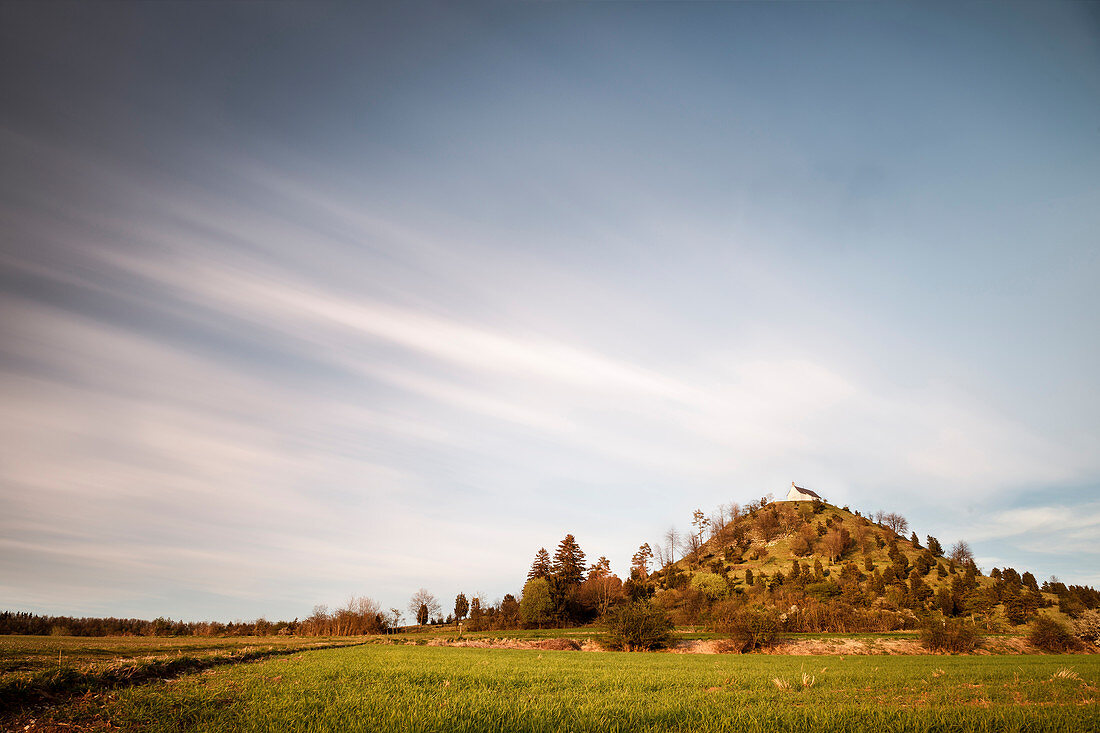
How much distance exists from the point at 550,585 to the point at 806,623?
3863cm

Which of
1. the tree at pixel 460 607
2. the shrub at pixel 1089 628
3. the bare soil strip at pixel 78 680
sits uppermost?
the bare soil strip at pixel 78 680

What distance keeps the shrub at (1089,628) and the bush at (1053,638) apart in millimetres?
990

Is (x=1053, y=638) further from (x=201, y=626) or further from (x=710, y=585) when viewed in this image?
(x=201, y=626)

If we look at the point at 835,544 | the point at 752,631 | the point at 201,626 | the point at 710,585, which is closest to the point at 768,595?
the point at 710,585

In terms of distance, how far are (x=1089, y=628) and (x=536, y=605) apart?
65.0 m

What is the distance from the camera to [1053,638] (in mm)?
45844

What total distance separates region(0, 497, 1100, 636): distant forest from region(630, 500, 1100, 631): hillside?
0.85 feet

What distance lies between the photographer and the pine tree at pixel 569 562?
9531 cm

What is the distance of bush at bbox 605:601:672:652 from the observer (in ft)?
150

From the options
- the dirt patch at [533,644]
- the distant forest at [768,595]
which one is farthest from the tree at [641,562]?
the dirt patch at [533,644]

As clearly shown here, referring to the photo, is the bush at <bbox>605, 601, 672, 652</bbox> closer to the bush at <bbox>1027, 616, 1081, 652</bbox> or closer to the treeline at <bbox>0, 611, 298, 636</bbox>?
the bush at <bbox>1027, 616, 1081, 652</bbox>

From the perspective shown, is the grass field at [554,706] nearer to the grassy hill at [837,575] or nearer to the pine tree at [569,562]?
the grassy hill at [837,575]

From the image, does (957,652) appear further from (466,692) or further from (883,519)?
(883,519)

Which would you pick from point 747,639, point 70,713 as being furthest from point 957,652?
point 70,713
